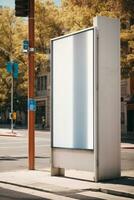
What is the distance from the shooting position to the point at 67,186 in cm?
1453

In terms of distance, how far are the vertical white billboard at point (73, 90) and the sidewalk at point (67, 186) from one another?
1.07 metres

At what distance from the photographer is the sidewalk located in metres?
13.1

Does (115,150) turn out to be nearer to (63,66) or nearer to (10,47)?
(63,66)

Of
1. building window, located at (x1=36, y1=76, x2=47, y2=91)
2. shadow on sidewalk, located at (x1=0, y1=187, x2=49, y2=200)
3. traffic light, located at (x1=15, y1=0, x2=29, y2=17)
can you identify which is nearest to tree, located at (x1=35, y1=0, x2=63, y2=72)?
building window, located at (x1=36, y1=76, x2=47, y2=91)

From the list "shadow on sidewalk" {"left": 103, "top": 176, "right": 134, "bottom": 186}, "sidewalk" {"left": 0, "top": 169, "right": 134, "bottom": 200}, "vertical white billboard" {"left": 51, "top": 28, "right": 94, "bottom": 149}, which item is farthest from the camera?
"vertical white billboard" {"left": 51, "top": 28, "right": 94, "bottom": 149}

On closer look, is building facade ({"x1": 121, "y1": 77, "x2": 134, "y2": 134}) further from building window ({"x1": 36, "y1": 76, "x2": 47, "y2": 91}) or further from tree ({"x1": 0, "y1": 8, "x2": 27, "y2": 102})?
building window ({"x1": 36, "y1": 76, "x2": 47, "y2": 91})

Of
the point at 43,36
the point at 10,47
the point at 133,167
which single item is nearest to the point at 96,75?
the point at 133,167

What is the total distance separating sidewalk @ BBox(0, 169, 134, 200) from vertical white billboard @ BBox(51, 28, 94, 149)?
1.07 meters

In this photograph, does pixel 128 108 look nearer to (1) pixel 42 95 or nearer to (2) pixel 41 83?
(1) pixel 42 95

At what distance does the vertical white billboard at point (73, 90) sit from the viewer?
51.1 ft

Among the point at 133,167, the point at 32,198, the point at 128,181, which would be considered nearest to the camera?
the point at 32,198

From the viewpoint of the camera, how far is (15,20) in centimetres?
7150

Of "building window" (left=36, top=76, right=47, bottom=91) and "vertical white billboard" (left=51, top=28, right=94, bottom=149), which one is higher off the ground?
"building window" (left=36, top=76, right=47, bottom=91)

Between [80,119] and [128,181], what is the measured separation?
219 cm
